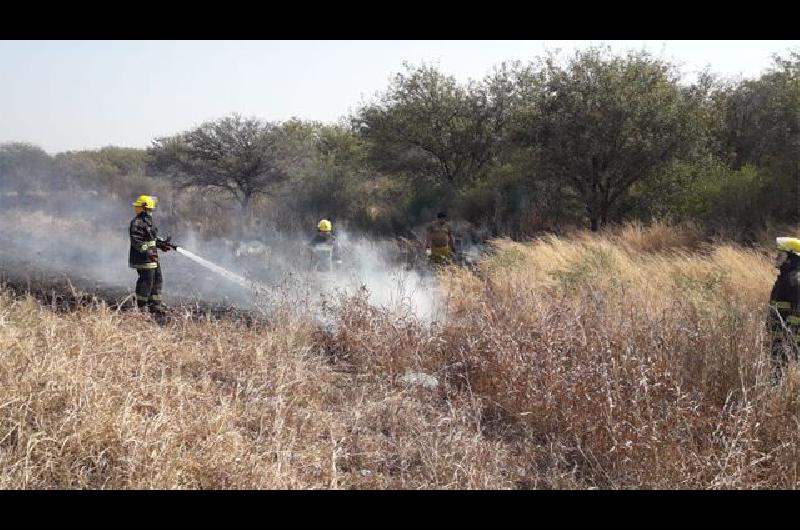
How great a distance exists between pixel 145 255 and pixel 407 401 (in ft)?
15.7

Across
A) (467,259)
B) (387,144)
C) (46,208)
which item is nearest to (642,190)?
(467,259)

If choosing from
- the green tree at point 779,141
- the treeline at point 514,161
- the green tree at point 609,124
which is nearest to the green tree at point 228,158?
the treeline at point 514,161

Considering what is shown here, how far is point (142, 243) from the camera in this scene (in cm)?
777

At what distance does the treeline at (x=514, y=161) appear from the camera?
42.5ft

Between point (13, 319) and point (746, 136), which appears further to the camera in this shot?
point (746, 136)

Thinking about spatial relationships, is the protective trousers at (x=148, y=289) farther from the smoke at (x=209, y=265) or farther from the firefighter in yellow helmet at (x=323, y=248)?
the firefighter in yellow helmet at (x=323, y=248)

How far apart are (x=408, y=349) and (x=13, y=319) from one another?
343 cm

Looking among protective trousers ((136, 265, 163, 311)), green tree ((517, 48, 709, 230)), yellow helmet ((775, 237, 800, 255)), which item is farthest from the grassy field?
green tree ((517, 48, 709, 230))

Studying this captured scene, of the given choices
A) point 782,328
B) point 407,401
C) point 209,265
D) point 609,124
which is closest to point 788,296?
point 782,328

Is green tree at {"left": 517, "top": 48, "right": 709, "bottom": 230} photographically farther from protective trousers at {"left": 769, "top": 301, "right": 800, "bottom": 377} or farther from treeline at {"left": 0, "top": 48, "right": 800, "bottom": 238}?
protective trousers at {"left": 769, "top": 301, "right": 800, "bottom": 377}

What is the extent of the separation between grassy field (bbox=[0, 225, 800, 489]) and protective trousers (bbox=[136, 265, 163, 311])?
1.72m

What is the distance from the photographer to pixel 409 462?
12.5ft

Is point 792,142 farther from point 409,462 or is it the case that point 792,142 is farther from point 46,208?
point 46,208

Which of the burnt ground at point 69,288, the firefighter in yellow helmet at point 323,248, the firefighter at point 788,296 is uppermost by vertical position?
the firefighter at point 788,296
